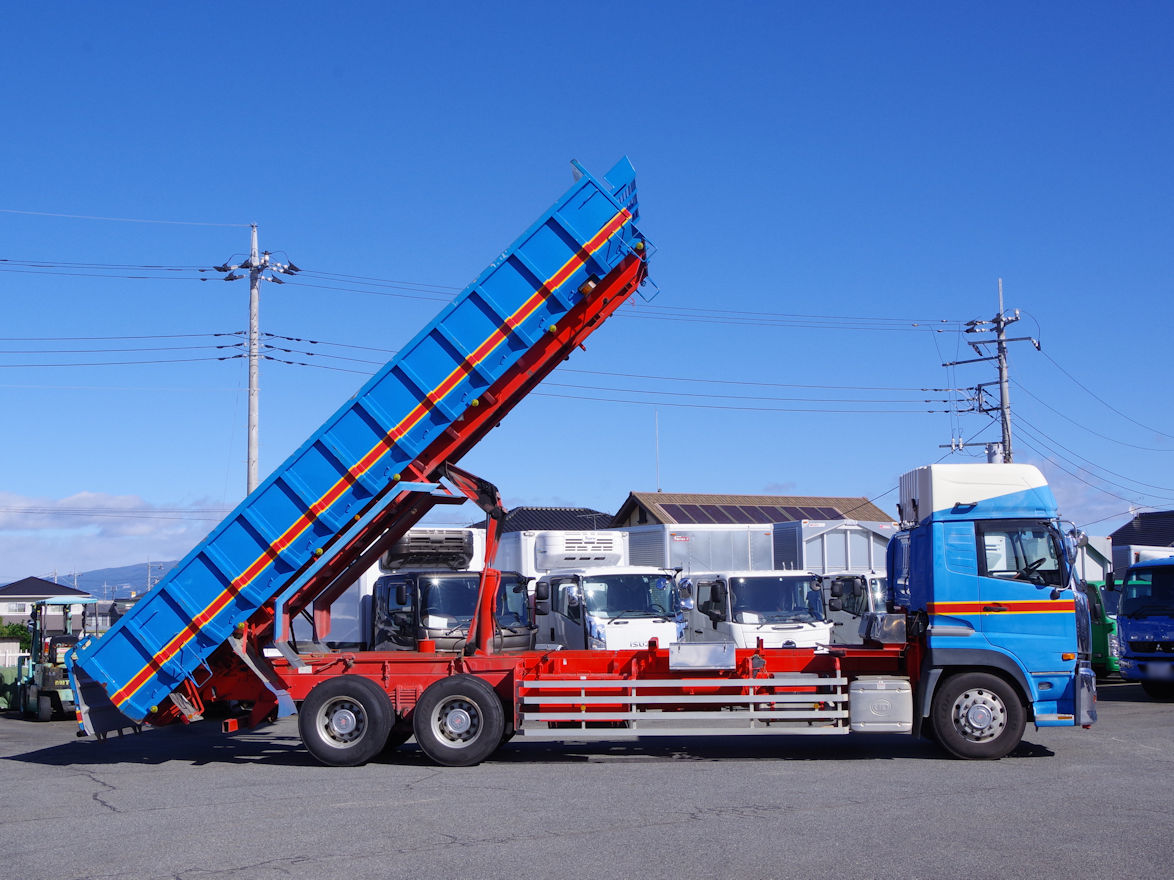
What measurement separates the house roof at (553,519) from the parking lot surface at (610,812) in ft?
56.2

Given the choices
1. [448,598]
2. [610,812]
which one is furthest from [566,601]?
[610,812]

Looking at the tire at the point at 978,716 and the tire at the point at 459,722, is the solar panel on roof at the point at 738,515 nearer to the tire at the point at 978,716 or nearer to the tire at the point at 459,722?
the tire at the point at 978,716

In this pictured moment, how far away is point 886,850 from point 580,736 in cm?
491

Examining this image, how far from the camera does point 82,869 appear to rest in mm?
7691

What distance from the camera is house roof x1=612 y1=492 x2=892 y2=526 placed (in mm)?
34500

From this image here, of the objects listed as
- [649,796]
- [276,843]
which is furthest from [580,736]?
[276,843]

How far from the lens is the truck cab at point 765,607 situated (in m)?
16.5

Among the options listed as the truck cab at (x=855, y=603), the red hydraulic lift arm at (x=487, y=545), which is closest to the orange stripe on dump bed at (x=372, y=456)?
the red hydraulic lift arm at (x=487, y=545)

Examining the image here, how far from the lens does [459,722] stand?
483 inches

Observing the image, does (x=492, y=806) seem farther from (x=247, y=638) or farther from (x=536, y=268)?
(x=536, y=268)

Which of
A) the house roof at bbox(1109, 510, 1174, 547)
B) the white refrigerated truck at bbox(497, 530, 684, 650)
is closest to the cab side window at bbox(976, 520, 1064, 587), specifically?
the white refrigerated truck at bbox(497, 530, 684, 650)

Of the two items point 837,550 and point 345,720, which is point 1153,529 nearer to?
point 837,550

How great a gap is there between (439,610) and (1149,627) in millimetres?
12958

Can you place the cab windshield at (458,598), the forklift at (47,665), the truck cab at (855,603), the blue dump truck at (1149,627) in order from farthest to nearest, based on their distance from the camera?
the forklift at (47,665) < the blue dump truck at (1149,627) < the truck cab at (855,603) < the cab windshield at (458,598)
